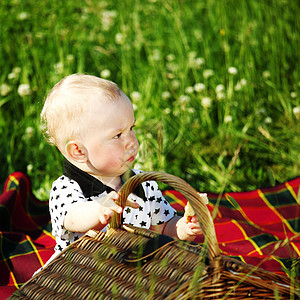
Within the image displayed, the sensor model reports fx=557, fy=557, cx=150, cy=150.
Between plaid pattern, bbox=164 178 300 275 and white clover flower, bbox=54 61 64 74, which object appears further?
white clover flower, bbox=54 61 64 74

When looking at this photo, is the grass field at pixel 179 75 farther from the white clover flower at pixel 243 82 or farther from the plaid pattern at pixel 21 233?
the plaid pattern at pixel 21 233

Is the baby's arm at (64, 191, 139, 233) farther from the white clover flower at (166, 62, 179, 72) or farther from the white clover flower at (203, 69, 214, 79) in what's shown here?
the white clover flower at (166, 62, 179, 72)

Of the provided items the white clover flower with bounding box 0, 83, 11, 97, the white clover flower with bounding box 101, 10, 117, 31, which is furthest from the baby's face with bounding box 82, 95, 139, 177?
the white clover flower with bounding box 101, 10, 117, 31

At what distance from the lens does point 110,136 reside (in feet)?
5.79

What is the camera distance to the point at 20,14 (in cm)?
398

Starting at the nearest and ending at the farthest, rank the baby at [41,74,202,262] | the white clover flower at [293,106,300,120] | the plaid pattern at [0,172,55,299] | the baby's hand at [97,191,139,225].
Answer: the baby's hand at [97,191,139,225] → the baby at [41,74,202,262] → the plaid pattern at [0,172,55,299] → the white clover flower at [293,106,300,120]

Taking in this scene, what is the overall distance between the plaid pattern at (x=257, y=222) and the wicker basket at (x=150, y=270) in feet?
2.55

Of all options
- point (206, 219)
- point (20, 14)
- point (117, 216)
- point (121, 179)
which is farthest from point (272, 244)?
point (20, 14)

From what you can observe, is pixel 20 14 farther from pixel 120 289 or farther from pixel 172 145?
pixel 120 289

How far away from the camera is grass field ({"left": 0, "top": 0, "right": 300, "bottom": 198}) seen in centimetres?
306

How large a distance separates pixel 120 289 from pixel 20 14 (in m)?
3.01

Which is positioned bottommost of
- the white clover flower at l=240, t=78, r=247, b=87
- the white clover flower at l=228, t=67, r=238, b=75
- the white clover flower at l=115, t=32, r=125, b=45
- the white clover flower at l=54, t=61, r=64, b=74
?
the white clover flower at l=240, t=78, r=247, b=87

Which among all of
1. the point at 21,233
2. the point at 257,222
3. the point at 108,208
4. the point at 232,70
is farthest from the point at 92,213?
the point at 232,70

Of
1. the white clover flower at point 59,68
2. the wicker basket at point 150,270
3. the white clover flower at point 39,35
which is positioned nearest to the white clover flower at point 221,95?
the white clover flower at point 59,68
